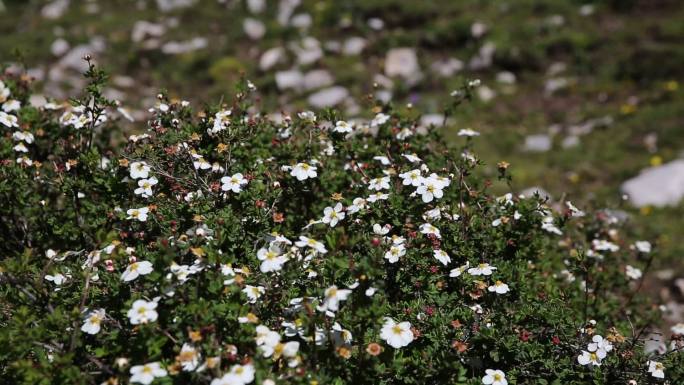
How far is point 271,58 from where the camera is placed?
986cm

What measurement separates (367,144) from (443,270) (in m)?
1.15

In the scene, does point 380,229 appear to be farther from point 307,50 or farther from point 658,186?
point 307,50

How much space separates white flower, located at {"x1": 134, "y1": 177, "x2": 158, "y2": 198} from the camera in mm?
3076

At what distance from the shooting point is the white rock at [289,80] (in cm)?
936

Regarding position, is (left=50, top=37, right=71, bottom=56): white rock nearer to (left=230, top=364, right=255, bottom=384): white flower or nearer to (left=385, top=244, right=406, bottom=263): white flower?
(left=385, top=244, right=406, bottom=263): white flower

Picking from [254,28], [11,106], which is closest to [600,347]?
[11,106]

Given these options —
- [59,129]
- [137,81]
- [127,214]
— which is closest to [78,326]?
[127,214]

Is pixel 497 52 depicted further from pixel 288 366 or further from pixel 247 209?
pixel 288 366

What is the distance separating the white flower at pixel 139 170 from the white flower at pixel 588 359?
233cm

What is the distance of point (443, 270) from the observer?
317 centimetres

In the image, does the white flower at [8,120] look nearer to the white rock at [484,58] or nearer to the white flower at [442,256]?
the white flower at [442,256]

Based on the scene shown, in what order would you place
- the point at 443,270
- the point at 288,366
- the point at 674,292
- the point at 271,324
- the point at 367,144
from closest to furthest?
the point at 288,366
the point at 271,324
the point at 443,270
the point at 367,144
the point at 674,292

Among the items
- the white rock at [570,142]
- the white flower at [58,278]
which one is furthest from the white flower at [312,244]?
the white rock at [570,142]

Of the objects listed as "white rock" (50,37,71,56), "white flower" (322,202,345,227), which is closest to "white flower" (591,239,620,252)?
"white flower" (322,202,345,227)
